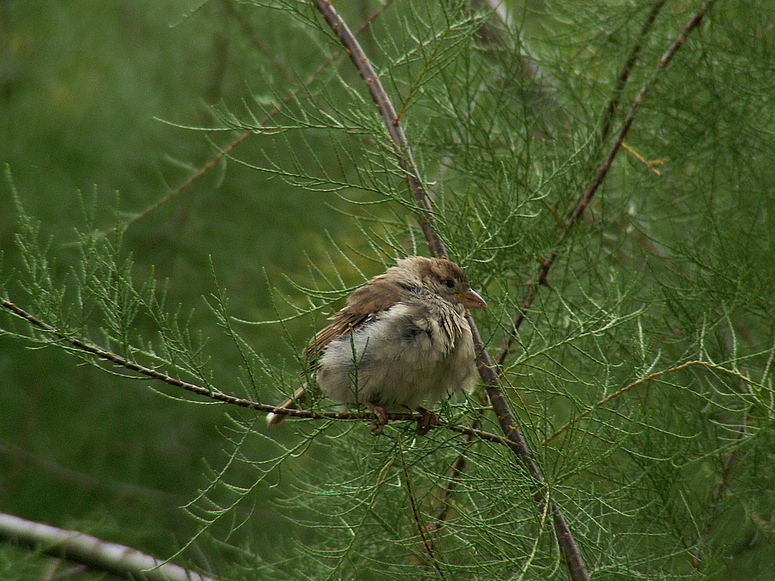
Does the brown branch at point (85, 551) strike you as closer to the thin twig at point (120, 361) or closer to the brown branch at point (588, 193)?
the thin twig at point (120, 361)

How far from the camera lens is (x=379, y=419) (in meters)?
2.74

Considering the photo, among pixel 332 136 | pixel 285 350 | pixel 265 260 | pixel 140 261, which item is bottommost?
pixel 285 350

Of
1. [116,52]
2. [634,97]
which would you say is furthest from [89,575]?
[116,52]

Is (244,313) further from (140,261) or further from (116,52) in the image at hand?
(116,52)

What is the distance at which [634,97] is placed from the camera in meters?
3.99

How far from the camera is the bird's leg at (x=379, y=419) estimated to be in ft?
9.00

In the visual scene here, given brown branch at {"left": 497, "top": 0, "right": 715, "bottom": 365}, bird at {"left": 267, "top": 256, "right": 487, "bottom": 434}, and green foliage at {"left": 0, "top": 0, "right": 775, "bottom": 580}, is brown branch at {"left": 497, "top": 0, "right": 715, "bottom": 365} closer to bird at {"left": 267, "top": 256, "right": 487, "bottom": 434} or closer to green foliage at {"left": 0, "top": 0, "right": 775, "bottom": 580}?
green foliage at {"left": 0, "top": 0, "right": 775, "bottom": 580}

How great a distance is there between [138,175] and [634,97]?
12.2 ft

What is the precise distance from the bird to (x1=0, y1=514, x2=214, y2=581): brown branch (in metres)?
0.77

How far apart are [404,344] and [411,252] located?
1140 mm

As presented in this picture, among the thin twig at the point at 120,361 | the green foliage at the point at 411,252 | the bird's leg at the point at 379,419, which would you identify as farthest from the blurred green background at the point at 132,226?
the thin twig at the point at 120,361

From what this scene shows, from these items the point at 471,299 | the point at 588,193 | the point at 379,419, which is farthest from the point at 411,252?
the point at 379,419

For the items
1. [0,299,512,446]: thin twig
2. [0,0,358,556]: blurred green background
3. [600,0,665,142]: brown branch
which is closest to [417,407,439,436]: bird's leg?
[0,299,512,446]: thin twig

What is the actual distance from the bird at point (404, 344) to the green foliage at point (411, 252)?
5.1 inches
